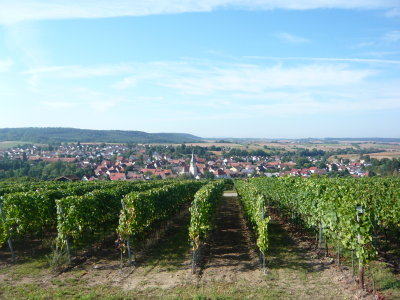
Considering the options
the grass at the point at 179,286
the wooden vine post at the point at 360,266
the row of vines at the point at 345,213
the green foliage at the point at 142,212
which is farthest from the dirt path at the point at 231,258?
the green foliage at the point at 142,212

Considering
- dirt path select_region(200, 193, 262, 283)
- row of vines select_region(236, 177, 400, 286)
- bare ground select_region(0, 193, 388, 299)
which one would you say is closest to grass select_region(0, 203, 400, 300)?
bare ground select_region(0, 193, 388, 299)

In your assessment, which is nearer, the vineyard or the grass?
the grass

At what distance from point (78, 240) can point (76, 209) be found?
1.15 m

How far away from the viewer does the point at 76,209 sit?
11.5m

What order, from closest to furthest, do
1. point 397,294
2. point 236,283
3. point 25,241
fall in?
point 397,294 → point 236,283 → point 25,241

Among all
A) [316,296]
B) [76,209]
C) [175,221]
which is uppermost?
[76,209]

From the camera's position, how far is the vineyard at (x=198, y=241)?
864cm

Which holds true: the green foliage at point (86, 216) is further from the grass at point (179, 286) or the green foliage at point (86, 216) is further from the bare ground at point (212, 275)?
the grass at point (179, 286)

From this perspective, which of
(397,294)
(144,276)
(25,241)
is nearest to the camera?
(397,294)

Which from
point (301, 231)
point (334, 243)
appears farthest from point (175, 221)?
point (334, 243)

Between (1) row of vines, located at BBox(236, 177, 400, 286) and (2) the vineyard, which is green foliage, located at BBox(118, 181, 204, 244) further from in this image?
(1) row of vines, located at BBox(236, 177, 400, 286)

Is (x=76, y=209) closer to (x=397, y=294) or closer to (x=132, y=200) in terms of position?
(x=132, y=200)

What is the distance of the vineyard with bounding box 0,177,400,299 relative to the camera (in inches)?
340

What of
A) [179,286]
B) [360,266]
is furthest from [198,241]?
[360,266]
